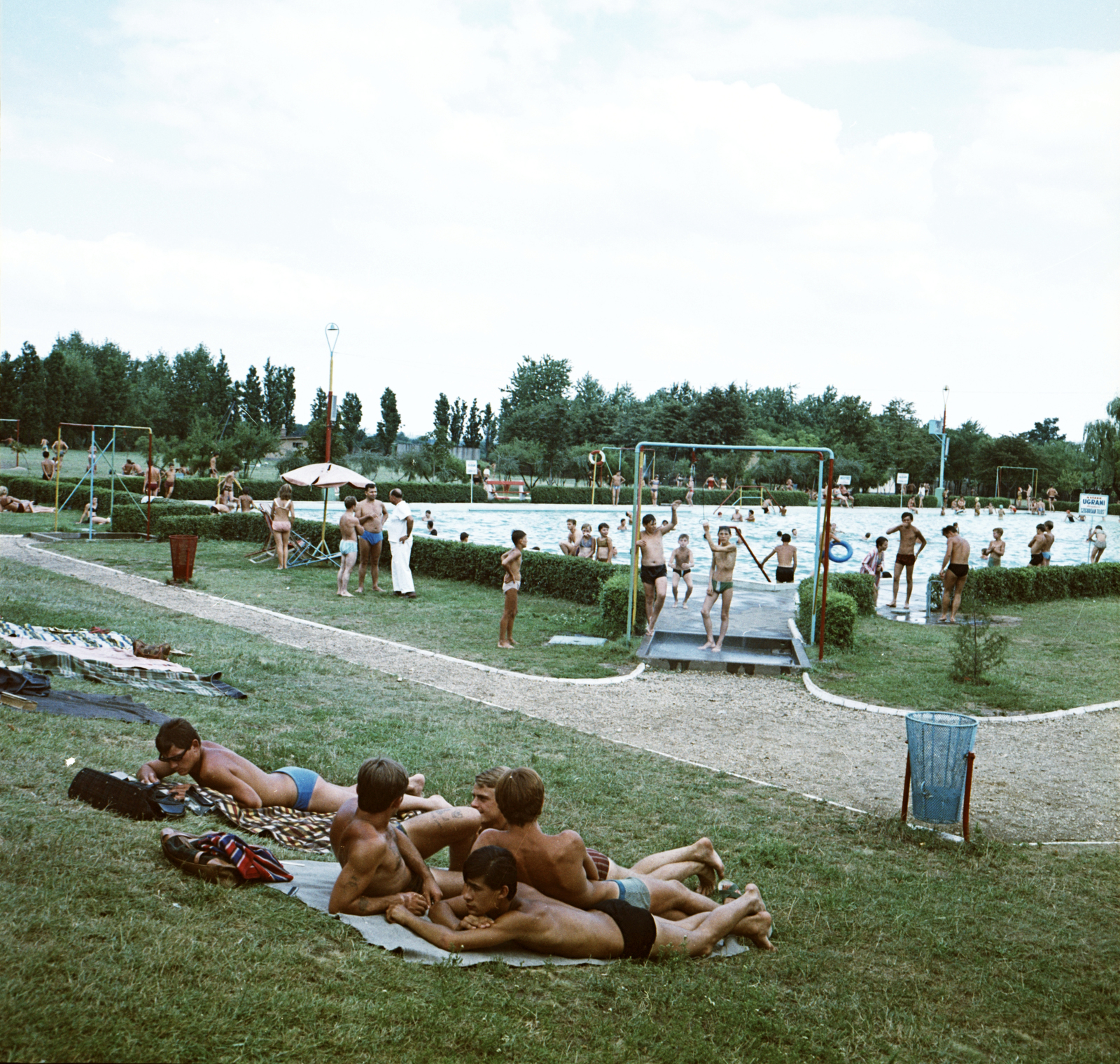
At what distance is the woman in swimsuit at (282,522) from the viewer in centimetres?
1939

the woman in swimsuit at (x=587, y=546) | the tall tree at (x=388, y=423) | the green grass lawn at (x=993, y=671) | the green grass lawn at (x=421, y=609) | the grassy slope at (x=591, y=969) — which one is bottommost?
the green grass lawn at (x=421, y=609)

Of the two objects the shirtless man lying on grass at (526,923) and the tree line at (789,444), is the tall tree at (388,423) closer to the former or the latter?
the tree line at (789,444)

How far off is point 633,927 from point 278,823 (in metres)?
2.15

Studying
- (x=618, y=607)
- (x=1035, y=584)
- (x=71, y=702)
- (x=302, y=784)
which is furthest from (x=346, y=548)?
(x=1035, y=584)

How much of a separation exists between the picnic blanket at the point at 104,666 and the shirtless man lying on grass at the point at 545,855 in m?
4.96

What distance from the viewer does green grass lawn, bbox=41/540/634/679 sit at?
40.8 feet

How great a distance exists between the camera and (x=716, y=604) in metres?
16.0

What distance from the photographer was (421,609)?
1580 centimetres

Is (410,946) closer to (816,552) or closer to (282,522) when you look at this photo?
(816,552)

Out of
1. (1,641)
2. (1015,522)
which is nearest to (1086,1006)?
(1,641)

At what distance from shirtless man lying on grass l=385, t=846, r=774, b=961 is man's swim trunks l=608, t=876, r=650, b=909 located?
6 centimetres

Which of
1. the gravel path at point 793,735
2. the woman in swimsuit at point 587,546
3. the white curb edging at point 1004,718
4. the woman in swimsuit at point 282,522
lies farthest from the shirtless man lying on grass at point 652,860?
the woman in swimsuit at point 282,522

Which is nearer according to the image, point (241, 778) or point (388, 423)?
point (241, 778)

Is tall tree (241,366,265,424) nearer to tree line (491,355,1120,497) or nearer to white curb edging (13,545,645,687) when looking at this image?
tree line (491,355,1120,497)
